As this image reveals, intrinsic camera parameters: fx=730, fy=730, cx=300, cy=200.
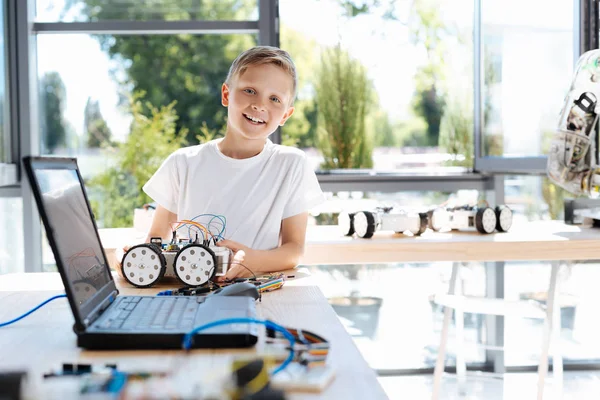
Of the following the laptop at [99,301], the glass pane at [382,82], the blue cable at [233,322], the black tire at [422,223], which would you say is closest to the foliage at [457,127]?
the glass pane at [382,82]

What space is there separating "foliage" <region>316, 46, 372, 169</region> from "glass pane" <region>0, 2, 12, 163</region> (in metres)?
1.46

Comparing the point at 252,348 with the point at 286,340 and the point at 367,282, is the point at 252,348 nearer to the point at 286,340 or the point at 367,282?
the point at 286,340

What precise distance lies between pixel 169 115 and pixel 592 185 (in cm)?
195

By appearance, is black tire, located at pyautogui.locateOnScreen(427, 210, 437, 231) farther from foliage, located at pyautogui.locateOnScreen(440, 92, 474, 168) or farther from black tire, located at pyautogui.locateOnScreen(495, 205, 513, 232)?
foliage, located at pyautogui.locateOnScreen(440, 92, 474, 168)

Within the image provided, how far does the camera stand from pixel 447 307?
2.75m

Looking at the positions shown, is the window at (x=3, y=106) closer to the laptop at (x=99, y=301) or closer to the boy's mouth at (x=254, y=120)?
the boy's mouth at (x=254, y=120)

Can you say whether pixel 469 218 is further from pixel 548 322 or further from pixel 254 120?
pixel 254 120

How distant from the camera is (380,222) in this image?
2.72m

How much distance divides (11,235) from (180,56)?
46.4 inches

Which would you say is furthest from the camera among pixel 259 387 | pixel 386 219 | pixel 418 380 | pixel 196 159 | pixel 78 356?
pixel 418 380

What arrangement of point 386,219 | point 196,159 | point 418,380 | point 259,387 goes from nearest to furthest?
1. point 259,387
2. point 196,159
3. point 386,219
4. point 418,380

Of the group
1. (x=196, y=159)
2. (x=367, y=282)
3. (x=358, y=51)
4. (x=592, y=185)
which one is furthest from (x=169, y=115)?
(x=592, y=185)

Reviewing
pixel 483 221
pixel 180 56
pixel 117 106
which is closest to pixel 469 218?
pixel 483 221

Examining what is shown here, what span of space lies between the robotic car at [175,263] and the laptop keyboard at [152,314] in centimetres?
20
